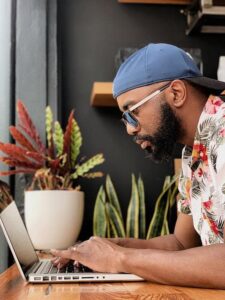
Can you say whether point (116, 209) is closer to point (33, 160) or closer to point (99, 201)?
point (99, 201)

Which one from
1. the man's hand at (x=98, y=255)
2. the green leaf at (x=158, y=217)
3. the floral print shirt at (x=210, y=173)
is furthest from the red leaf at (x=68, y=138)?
the man's hand at (x=98, y=255)

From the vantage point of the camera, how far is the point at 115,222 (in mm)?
2439

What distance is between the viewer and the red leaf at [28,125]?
237cm

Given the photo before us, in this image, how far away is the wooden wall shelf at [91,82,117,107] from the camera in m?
2.48

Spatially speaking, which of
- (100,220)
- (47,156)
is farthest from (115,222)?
(47,156)

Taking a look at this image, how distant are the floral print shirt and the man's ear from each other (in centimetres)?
10

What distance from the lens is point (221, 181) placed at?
4.01 ft

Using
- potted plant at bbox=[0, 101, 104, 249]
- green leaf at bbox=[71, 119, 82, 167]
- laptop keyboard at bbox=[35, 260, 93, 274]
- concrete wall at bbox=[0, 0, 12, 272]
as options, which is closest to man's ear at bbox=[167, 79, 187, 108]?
laptop keyboard at bbox=[35, 260, 93, 274]

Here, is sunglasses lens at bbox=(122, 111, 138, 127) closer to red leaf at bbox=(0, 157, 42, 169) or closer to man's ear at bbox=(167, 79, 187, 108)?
man's ear at bbox=(167, 79, 187, 108)

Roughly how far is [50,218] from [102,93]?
74 centimetres

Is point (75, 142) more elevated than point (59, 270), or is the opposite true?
point (75, 142)

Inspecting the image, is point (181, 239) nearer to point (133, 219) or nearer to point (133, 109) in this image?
point (133, 109)

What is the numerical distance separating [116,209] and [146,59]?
1147mm

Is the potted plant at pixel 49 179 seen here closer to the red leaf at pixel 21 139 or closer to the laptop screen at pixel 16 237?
the red leaf at pixel 21 139
